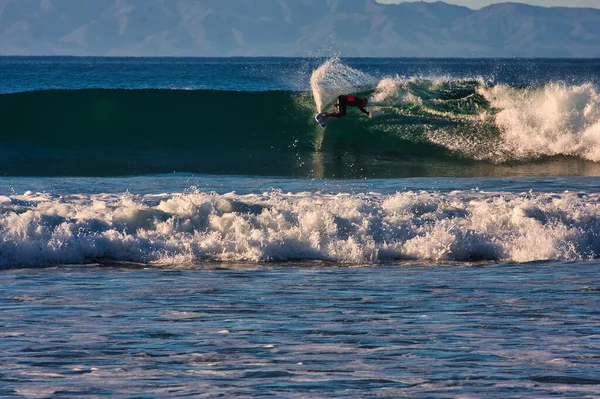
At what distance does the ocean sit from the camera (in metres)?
6.30

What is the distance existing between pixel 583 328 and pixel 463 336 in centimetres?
97

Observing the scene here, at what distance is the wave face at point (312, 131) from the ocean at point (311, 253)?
93 millimetres

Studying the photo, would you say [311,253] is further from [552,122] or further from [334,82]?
[334,82]

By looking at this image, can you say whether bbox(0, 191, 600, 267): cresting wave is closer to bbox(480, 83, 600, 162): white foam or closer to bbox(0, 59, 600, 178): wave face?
bbox(0, 59, 600, 178): wave face

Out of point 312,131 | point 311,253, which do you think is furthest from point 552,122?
point 311,253

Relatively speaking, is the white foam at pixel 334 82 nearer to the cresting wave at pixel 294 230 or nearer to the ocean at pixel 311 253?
the ocean at pixel 311 253

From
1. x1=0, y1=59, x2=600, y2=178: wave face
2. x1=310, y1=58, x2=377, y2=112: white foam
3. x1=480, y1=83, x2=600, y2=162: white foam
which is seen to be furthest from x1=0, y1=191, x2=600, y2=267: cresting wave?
x1=310, y1=58, x2=377, y2=112: white foam

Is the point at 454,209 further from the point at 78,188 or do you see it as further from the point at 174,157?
the point at 174,157

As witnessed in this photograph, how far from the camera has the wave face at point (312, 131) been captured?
2144cm

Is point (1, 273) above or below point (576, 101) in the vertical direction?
below

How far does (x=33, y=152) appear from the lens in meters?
23.3

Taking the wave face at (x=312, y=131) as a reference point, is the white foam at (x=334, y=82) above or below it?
above

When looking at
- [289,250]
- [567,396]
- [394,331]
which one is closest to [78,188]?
[289,250]

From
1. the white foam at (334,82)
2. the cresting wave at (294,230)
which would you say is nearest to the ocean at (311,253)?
the cresting wave at (294,230)
